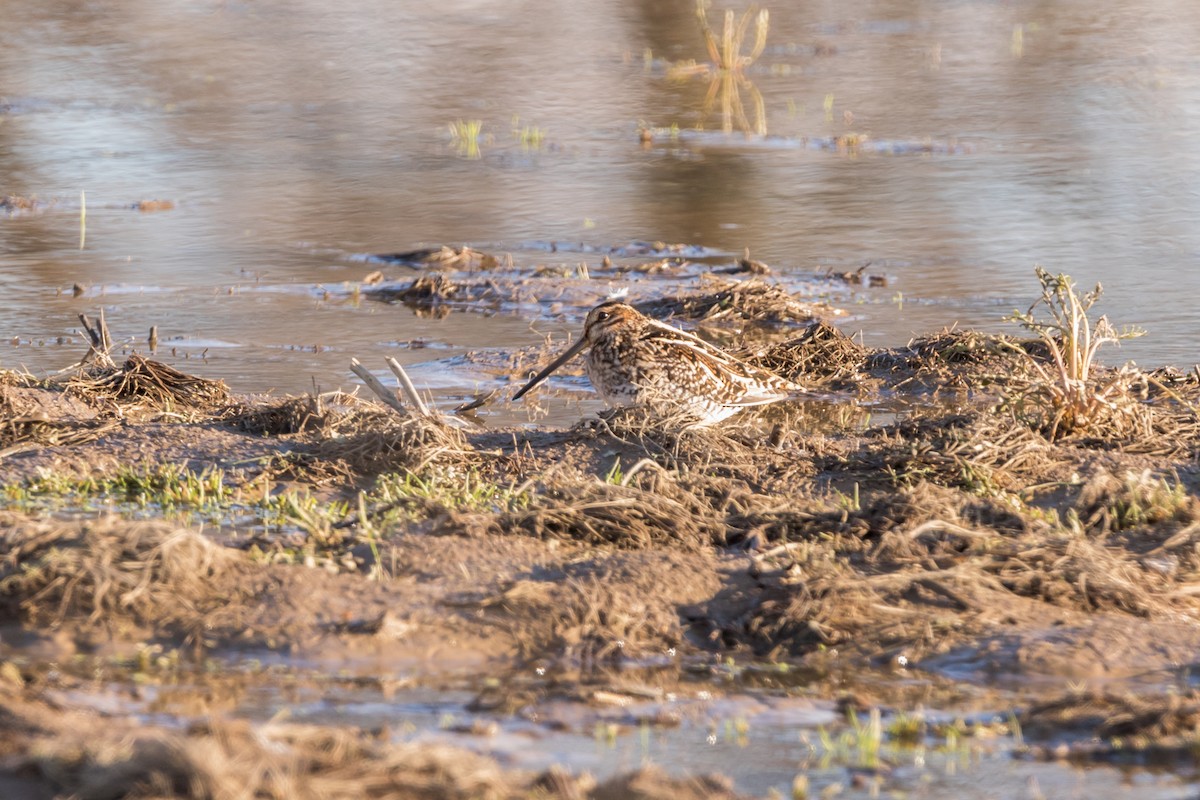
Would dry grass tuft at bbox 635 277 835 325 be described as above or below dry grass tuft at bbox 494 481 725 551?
above

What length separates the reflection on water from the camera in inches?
424

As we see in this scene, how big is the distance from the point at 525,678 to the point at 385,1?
2411 cm

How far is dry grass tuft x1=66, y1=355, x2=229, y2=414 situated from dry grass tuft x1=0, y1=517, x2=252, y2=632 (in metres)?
2.87

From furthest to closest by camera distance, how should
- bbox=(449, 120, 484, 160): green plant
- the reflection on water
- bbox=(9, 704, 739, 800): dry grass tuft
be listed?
bbox=(449, 120, 484, 160): green plant, the reflection on water, bbox=(9, 704, 739, 800): dry grass tuft

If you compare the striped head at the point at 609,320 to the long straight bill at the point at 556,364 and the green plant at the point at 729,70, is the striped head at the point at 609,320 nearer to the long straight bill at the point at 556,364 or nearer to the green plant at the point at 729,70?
the long straight bill at the point at 556,364

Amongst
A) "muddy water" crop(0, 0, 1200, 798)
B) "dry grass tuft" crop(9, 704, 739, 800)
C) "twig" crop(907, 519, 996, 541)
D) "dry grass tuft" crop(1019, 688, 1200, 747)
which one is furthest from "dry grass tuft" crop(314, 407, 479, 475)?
"dry grass tuft" crop(1019, 688, 1200, 747)

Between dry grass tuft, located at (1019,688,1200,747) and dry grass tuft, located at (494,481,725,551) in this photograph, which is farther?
dry grass tuft, located at (494,481,725,551)

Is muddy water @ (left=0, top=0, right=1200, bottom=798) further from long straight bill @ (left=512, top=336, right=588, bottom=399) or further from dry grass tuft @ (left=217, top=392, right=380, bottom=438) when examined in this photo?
dry grass tuft @ (left=217, top=392, right=380, bottom=438)

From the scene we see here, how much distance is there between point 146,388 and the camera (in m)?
Answer: 8.00

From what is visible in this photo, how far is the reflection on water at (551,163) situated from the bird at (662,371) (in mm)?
1845

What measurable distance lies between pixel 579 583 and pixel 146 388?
3665mm

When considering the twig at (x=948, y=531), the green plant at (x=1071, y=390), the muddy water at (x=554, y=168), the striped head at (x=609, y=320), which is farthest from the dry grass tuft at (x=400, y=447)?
the green plant at (x=1071, y=390)

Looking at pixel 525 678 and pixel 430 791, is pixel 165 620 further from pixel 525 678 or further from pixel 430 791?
pixel 430 791

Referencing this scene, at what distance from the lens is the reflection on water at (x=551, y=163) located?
10.8 m
